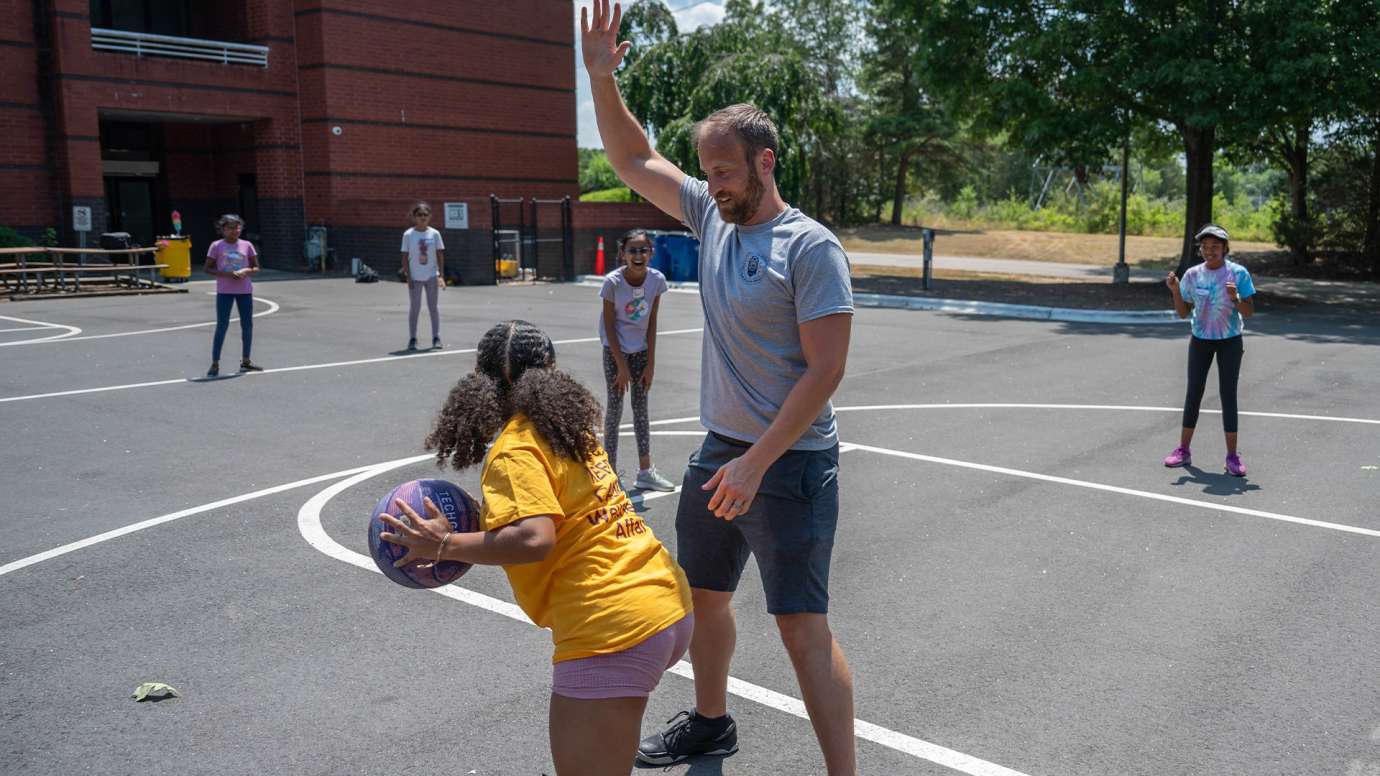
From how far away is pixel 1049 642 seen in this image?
5.14 meters

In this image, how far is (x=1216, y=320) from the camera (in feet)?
27.8

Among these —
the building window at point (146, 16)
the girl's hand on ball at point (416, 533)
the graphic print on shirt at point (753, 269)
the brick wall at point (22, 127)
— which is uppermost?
the building window at point (146, 16)

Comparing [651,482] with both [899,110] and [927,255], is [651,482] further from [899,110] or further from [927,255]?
[899,110]

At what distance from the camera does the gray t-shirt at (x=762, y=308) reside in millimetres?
3279

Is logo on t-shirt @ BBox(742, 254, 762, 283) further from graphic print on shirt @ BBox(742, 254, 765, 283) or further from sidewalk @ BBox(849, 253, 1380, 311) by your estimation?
sidewalk @ BBox(849, 253, 1380, 311)

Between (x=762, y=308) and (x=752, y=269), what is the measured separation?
0.12 metres

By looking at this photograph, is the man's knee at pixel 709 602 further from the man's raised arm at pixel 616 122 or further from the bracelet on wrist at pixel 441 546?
the man's raised arm at pixel 616 122

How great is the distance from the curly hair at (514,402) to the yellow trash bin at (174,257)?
2552 centimetres

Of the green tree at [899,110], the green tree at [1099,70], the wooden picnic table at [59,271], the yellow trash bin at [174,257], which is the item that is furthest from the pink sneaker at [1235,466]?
the green tree at [899,110]

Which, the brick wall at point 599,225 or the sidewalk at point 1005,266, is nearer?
the brick wall at point 599,225

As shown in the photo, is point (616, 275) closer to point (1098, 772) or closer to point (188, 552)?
point (188, 552)

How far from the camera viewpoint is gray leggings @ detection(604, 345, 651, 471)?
7965 millimetres

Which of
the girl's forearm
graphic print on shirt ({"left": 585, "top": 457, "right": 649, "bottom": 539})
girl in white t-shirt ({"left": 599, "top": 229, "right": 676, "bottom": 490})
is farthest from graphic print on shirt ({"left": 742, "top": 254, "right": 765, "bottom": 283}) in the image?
girl in white t-shirt ({"left": 599, "top": 229, "right": 676, "bottom": 490})

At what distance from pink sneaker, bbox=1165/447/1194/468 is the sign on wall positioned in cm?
2121
